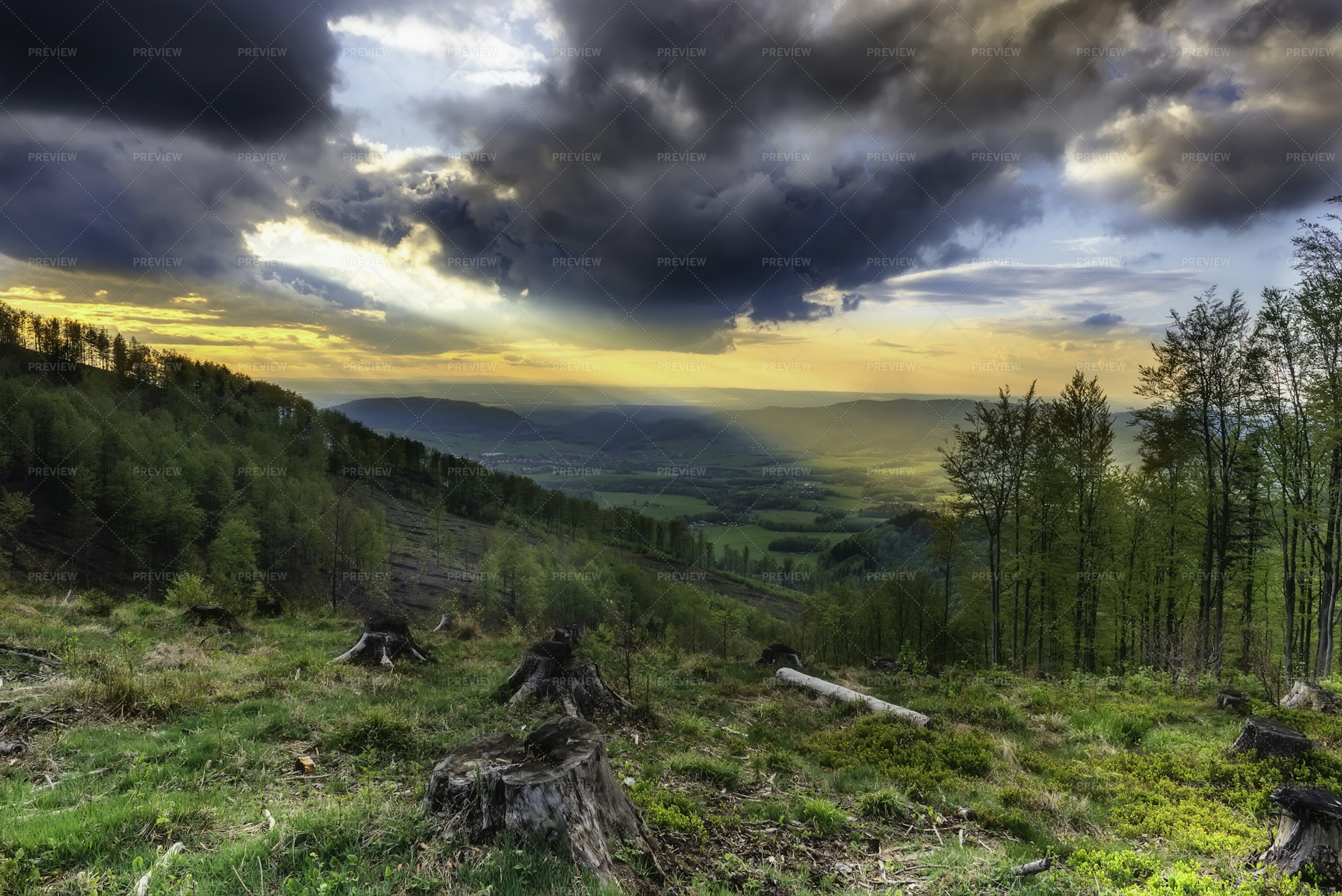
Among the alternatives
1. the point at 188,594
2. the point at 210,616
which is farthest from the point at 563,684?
the point at 188,594

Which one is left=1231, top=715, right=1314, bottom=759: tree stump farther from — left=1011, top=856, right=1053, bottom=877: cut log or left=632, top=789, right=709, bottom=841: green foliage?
left=632, top=789, right=709, bottom=841: green foliage

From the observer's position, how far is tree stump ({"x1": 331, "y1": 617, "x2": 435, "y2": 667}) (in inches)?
524

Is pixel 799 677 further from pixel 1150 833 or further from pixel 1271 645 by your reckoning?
pixel 1271 645

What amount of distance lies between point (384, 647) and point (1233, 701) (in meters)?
20.4

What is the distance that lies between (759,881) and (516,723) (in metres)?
6.00

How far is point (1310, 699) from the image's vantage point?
12469 mm

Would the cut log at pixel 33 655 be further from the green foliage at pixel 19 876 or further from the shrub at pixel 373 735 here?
the green foliage at pixel 19 876

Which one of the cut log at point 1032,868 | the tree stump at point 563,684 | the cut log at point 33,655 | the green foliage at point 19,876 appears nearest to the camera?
the green foliage at point 19,876

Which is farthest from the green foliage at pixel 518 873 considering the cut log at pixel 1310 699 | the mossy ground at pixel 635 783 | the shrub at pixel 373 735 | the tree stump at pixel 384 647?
the cut log at pixel 1310 699

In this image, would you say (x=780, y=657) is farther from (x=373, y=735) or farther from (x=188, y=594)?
(x=188, y=594)

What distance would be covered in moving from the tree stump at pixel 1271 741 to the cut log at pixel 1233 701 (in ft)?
13.4

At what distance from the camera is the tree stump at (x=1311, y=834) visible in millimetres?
5434

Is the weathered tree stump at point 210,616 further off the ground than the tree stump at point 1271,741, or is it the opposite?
the tree stump at point 1271,741

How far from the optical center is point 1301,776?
8688 mm
